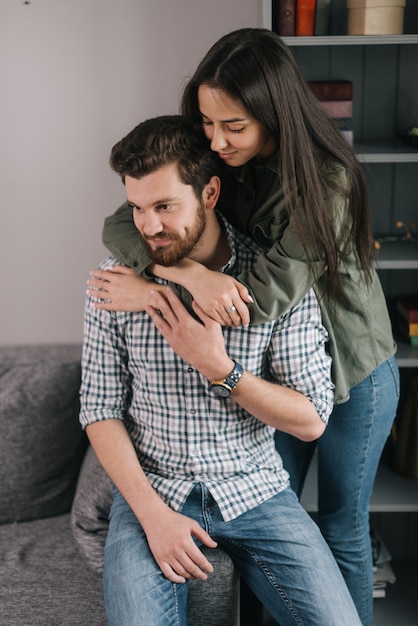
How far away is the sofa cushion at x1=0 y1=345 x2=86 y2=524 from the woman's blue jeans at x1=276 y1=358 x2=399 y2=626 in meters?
0.62

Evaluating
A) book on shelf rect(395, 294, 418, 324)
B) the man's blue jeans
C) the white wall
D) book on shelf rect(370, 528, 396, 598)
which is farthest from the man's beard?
book on shelf rect(370, 528, 396, 598)

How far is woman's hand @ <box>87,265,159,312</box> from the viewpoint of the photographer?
5.38 feet

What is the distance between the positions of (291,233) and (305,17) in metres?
0.71

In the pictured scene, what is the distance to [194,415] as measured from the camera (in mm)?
1667

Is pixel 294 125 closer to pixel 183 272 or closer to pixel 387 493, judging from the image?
pixel 183 272

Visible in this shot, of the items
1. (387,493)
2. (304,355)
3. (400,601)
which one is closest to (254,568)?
(304,355)

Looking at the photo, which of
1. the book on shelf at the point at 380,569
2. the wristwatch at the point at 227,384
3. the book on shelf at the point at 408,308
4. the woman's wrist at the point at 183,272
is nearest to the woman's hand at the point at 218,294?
the woman's wrist at the point at 183,272

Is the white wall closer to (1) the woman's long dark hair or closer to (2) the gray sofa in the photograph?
(2) the gray sofa

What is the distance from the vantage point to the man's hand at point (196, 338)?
1.55 m

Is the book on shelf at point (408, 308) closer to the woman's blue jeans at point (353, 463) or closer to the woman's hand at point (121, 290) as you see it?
the woman's blue jeans at point (353, 463)

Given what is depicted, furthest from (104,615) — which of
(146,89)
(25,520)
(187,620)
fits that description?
(146,89)

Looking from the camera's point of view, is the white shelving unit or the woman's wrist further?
the white shelving unit

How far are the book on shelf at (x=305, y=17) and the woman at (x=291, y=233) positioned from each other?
1.39 feet

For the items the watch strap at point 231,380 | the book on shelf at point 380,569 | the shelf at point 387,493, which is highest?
the watch strap at point 231,380
